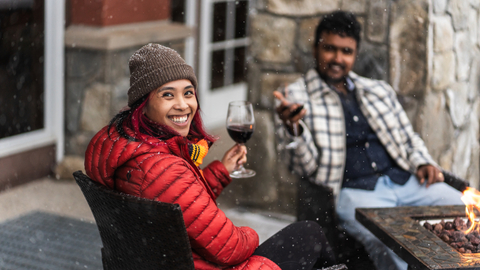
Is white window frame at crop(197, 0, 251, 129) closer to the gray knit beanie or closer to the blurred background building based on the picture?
the blurred background building

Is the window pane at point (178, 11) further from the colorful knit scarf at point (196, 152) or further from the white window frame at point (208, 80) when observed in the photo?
the colorful knit scarf at point (196, 152)

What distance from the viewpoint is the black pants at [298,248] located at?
5.49ft

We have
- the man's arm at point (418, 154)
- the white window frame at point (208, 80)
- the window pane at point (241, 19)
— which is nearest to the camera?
the man's arm at point (418, 154)

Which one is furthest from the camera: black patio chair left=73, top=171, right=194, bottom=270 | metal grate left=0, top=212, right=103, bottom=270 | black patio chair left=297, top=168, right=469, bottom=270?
metal grate left=0, top=212, right=103, bottom=270

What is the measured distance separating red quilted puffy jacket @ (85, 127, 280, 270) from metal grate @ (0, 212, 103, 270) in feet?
4.74

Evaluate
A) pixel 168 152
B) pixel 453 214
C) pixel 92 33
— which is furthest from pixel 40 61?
pixel 453 214

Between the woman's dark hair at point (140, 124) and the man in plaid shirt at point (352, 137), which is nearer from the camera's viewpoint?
the woman's dark hair at point (140, 124)

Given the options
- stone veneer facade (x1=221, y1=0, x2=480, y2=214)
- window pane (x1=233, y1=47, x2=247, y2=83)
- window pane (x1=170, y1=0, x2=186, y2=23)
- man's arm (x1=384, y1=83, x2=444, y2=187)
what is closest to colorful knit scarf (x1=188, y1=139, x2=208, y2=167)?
man's arm (x1=384, y1=83, x2=444, y2=187)

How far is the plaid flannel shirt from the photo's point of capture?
264 cm

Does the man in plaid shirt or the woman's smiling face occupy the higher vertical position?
the woman's smiling face

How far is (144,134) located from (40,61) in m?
2.79

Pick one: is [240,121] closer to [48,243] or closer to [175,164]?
[175,164]

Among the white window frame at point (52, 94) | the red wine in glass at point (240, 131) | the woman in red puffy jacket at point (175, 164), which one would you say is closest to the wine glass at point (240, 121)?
the red wine in glass at point (240, 131)

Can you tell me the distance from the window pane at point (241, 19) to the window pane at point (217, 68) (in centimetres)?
38
